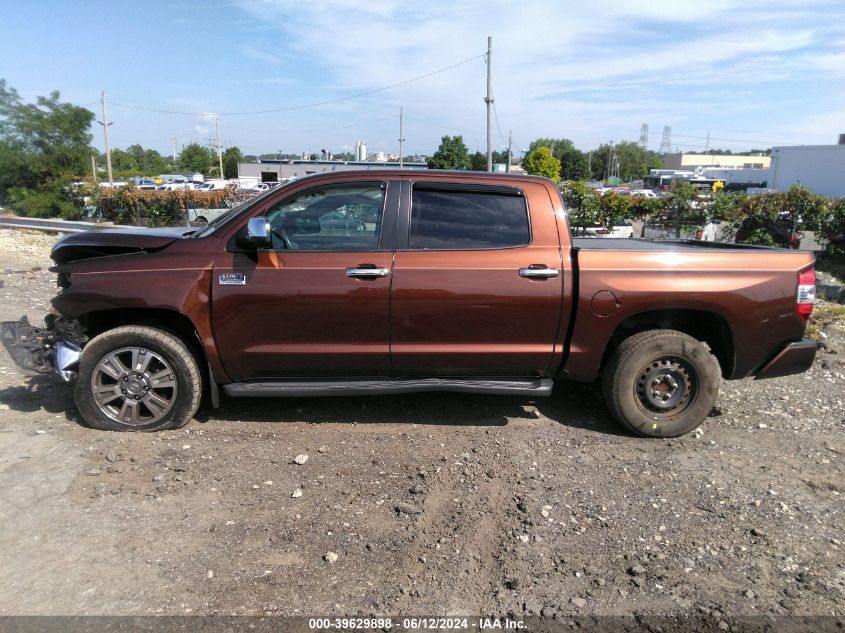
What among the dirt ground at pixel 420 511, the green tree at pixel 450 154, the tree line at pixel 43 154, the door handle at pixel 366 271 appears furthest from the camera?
the green tree at pixel 450 154

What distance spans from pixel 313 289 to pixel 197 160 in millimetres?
109521

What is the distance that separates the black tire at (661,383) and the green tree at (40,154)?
101 ft

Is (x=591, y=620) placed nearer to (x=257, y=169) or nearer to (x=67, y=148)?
(x=67, y=148)

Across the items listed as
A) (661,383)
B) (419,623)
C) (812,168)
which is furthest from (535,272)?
(812,168)

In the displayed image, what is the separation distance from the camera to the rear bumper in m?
4.59

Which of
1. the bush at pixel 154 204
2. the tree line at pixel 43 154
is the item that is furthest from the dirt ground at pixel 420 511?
the tree line at pixel 43 154

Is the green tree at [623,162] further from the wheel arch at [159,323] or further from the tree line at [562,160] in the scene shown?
the wheel arch at [159,323]

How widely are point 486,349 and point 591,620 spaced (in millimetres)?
2049

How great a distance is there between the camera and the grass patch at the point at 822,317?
7559mm

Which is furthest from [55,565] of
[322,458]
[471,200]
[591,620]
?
[471,200]

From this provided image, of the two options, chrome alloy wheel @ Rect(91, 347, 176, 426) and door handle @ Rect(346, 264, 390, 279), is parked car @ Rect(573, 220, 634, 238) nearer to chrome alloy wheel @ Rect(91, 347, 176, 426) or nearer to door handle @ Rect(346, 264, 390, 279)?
door handle @ Rect(346, 264, 390, 279)

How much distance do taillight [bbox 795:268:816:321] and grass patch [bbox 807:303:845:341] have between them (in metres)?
3.39

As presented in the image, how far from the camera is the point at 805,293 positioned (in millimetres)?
Answer: 4500

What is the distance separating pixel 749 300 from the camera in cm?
446
